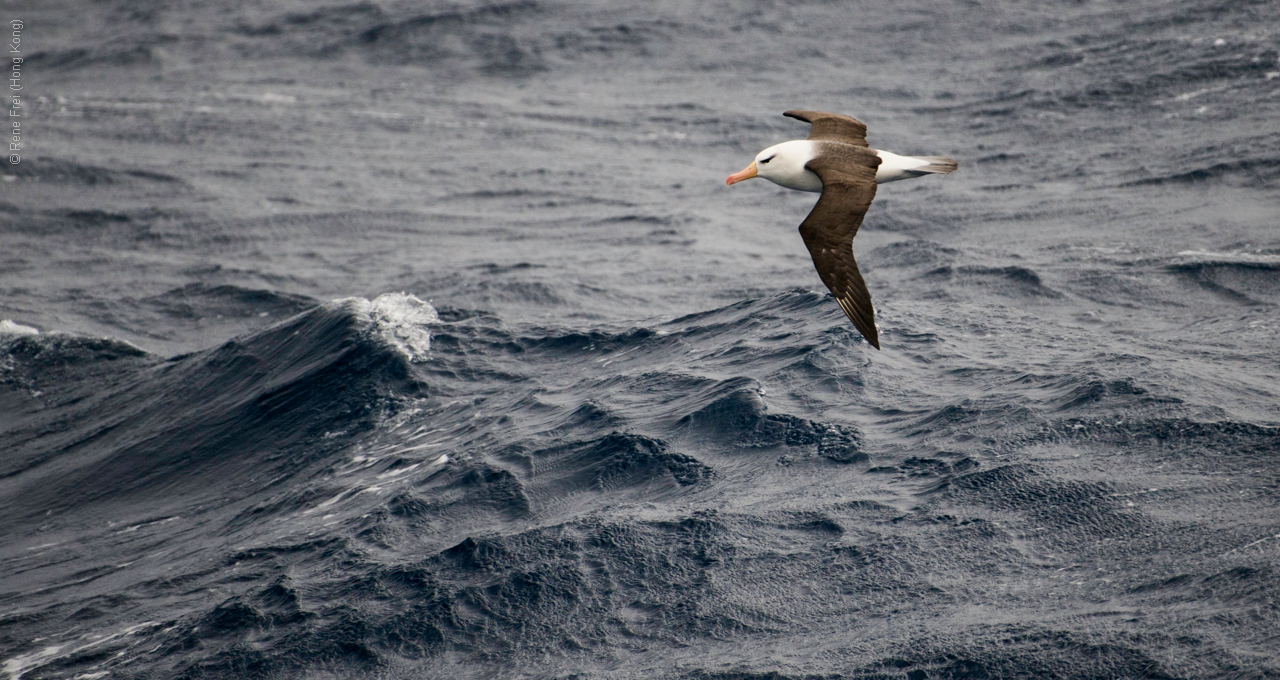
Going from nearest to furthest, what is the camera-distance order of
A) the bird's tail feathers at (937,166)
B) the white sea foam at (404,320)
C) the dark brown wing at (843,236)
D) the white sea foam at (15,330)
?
the dark brown wing at (843,236)
the bird's tail feathers at (937,166)
the white sea foam at (404,320)
the white sea foam at (15,330)

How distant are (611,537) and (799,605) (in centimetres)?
185

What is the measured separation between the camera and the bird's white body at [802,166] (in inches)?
428

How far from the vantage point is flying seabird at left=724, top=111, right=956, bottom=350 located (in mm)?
9523

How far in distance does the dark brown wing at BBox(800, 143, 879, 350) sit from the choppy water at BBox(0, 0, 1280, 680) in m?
1.93

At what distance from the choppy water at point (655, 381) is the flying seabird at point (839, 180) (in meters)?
2.04

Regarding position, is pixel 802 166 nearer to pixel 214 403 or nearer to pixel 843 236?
pixel 843 236

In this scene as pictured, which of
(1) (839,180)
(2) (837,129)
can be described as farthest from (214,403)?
(1) (839,180)

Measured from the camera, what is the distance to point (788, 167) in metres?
11.0

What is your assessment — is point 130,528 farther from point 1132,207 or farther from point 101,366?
point 1132,207

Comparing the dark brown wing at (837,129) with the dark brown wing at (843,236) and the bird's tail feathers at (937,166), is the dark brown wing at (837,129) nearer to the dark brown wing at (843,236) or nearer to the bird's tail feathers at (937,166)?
the bird's tail feathers at (937,166)

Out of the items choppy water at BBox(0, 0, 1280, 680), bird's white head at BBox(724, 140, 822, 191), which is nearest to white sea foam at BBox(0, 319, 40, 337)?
choppy water at BBox(0, 0, 1280, 680)

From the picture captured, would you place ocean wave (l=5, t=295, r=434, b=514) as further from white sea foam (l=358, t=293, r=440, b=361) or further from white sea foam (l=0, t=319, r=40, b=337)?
white sea foam (l=0, t=319, r=40, b=337)

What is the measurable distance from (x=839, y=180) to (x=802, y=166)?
1.98 feet

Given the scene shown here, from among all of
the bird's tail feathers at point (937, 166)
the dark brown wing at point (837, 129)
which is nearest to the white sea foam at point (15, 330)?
the dark brown wing at point (837, 129)
